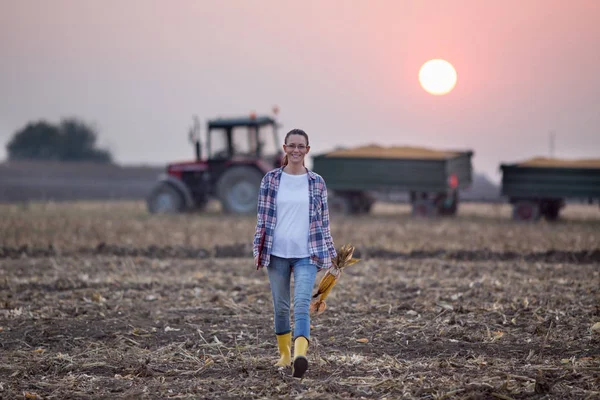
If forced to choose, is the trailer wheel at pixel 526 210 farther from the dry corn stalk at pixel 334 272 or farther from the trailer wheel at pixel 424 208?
the dry corn stalk at pixel 334 272

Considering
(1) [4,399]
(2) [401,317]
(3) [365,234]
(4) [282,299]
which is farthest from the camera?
(3) [365,234]

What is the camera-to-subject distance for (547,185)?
68.9 feet

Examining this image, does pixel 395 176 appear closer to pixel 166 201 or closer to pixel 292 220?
pixel 166 201

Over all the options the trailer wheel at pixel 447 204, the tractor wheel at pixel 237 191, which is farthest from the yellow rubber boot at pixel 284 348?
the tractor wheel at pixel 237 191

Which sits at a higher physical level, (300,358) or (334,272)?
(334,272)

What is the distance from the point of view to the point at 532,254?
13.5 m

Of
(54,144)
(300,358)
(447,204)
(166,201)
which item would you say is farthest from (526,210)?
(54,144)

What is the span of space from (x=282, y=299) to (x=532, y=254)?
8790 millimetres

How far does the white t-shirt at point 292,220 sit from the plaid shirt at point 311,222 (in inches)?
1.3

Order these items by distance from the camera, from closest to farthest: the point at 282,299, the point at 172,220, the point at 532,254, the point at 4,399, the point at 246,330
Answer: the point at 4,399 → the point at 282,299 → the point at 246,330 → the point at 532,254 → the point at 172,220

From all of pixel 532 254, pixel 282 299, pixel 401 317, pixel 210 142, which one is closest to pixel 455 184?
pixel 210 142

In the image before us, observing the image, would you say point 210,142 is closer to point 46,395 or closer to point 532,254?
point 532,254

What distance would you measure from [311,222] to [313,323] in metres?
2.51

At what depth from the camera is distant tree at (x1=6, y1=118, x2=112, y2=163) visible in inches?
2574
